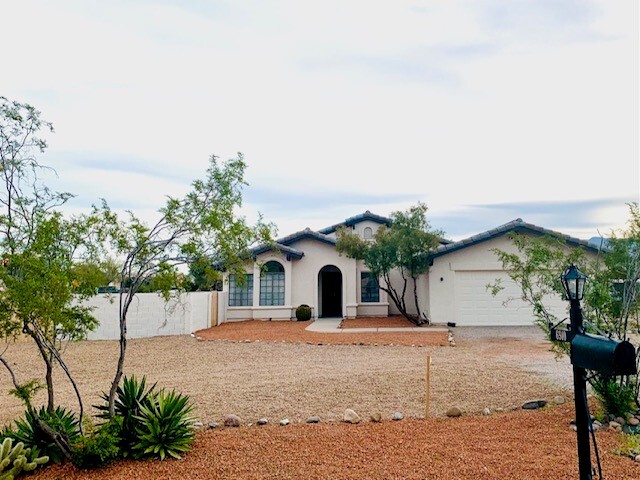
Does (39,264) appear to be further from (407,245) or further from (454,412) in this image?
(407,245)

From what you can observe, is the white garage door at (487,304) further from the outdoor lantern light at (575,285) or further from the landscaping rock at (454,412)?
the outdoor lantern light at (575,285)

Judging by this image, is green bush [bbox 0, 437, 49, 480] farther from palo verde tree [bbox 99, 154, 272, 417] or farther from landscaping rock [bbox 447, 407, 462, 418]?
landscaping rock [bbox 447, 407, 462, 418]

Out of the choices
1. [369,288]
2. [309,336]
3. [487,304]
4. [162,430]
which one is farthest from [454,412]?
[369,288]

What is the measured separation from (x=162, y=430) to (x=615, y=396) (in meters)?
6.16

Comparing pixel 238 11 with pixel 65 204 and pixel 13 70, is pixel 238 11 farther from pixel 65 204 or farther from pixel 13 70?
pixel 65 204

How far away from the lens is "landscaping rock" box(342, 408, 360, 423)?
22.2 feet

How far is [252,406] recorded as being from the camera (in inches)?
305

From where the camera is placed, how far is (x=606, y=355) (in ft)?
12.6

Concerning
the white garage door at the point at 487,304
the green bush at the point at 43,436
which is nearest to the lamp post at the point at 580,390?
the green bush at the point at 43,436

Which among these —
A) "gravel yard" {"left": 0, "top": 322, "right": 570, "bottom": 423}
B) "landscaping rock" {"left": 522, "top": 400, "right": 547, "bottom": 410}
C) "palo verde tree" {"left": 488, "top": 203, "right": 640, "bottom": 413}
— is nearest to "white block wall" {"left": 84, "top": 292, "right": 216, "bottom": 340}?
"gravel yard" {"left": 0, "top": 322, "right": 570, "bottom": 423}

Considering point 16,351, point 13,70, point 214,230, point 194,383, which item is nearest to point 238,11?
point 13,70

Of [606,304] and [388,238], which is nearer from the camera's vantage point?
[606,304]

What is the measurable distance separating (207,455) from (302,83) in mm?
8944

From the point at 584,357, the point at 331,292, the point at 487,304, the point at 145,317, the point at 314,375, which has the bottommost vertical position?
the point at 314,375
